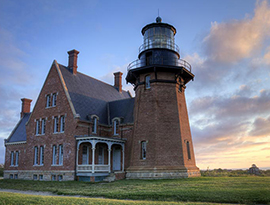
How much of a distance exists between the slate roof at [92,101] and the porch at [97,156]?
7.93 ft

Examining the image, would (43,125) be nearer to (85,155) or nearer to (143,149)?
(85,155)

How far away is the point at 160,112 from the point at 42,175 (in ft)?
40.8

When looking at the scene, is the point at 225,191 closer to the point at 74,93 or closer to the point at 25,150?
the point at 74,93

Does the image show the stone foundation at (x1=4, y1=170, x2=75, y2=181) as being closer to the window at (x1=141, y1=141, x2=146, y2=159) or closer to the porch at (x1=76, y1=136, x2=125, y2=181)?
the porch at (x1=76, y1=136, x2=125, y2=181)

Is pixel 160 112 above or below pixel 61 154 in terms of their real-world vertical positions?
above

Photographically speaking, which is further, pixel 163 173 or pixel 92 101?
pixel 92 101

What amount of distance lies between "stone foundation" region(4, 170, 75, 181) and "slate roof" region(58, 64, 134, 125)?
4.99 metres

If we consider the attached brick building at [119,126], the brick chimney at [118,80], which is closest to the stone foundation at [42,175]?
the attached brick building at [119,126]

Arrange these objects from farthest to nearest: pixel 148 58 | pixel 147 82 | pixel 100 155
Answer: pixel 100 155, pixel 148 58, pixel 147 82

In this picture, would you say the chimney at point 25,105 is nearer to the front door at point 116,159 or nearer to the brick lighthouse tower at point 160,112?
the front door at point 116,159

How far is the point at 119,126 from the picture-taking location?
25.3m

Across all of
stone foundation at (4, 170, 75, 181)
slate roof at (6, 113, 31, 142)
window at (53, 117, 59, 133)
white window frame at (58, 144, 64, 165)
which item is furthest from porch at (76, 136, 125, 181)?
slate roof at (6, 113, 31, 142)

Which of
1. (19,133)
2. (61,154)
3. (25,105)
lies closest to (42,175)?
(61,154)

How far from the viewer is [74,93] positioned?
83.4 ft
